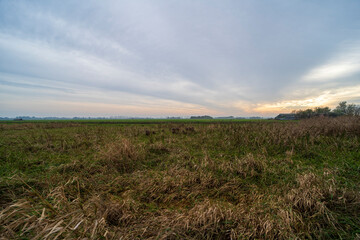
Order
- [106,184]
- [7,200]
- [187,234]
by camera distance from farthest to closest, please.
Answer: [106,184], [7,200], [187,234]

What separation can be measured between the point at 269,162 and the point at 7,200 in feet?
28.7

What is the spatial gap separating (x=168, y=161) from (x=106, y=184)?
274 centimetres

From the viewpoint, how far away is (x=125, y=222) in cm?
294

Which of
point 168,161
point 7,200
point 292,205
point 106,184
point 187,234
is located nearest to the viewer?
point 187,234

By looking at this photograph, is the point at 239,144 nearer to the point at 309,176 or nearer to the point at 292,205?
the point at 309,176

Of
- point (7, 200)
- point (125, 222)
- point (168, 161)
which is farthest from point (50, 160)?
point (125, 222)

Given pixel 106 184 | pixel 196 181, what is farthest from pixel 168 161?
pixel 106 184

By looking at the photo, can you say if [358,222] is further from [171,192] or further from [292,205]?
[171,192]

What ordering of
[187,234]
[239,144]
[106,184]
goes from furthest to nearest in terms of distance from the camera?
[239,144] < [106,184] < [187,234]

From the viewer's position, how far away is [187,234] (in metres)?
2.63

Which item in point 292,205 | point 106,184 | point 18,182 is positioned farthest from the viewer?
point 106,184

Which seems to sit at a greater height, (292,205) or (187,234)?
(292,205)

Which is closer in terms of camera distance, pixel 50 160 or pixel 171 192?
pixel 171 192

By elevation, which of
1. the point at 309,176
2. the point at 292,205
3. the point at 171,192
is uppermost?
the point at 309,176
